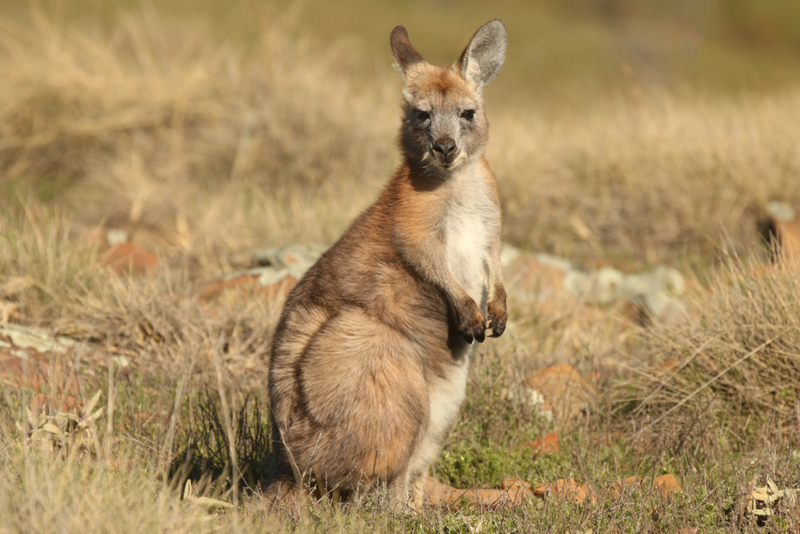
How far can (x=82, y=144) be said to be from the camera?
9.98 metres

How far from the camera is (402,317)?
3248 millimetres

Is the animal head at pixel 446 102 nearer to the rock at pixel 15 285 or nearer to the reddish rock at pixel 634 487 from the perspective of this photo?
the reddish rock at pixel 634 487

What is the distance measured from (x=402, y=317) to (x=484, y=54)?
1.57 m

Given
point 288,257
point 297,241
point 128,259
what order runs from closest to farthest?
point 288,257, point 128,259, point 297,241

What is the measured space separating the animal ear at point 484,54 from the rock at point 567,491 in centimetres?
212

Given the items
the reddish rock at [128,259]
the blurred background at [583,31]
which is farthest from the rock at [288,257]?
the blurred background at [583,31]

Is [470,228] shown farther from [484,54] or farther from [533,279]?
[533,279]

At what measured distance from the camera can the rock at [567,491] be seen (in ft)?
10.1

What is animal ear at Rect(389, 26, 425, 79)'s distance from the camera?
12.4ft

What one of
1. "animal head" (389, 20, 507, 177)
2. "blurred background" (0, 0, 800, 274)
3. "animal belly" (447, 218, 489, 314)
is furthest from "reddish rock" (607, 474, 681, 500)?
"blurred background" (0, 0, 800, 274)

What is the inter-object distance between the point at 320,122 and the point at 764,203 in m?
5.48

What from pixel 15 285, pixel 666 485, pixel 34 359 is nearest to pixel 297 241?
pixel 15 285

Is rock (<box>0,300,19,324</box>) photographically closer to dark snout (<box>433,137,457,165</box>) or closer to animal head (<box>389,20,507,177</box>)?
animal head (<box>389,20,507,177</box>)

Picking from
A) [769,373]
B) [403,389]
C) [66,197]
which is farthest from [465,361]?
[66,197]
